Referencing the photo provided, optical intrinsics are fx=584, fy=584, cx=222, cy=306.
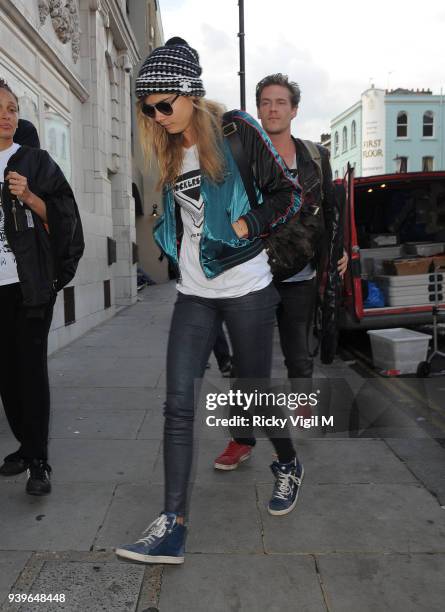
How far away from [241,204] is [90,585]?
1619 millimetres

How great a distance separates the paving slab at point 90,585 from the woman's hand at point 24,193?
167 cm

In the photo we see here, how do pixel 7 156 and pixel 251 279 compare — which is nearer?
pixel 251 279

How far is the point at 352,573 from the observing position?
7.55 feet

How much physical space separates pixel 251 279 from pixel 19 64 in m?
5.46

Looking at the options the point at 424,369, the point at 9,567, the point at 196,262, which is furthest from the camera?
the point at 424,369

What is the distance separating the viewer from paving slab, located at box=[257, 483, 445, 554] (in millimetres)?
2523

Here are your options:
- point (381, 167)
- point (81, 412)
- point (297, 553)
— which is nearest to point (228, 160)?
point (297, 553)

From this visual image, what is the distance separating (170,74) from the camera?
234cm

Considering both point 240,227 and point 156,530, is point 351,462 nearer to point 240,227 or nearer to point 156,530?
point 156,530

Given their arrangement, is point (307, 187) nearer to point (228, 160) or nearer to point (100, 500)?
point (228, 160)

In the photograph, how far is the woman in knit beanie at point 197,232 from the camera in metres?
2.38

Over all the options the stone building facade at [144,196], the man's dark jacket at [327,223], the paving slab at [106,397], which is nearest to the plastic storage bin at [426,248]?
the paving slab at [106,397]

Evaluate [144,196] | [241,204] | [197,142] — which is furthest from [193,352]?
[144,196]

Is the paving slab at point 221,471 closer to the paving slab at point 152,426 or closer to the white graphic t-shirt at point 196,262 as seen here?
the paving slab at point 152,426
